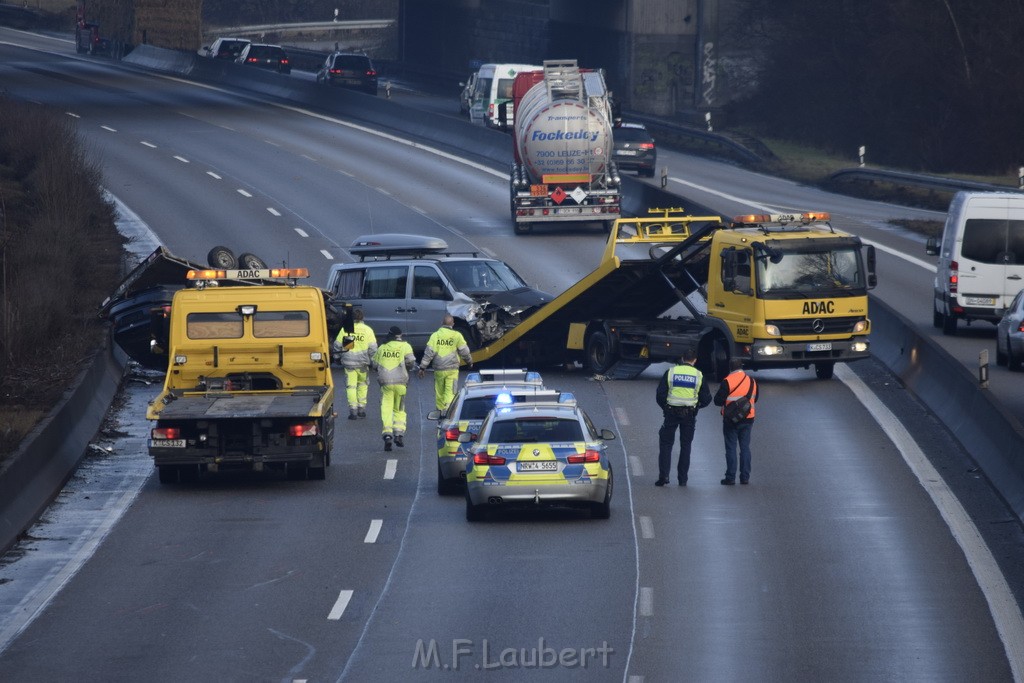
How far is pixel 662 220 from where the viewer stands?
30172 millimetres

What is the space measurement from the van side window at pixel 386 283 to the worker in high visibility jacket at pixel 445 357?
6543 mm

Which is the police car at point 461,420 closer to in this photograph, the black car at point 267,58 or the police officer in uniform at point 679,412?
the police officer in uniform at point 679,412

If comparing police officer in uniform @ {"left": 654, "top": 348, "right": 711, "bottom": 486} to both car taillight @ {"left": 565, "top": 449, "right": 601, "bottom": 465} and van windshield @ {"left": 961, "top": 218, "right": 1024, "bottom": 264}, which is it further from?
van windshield @ {"left": 961, "top": 218, "right": 1024, "bottom": 264}

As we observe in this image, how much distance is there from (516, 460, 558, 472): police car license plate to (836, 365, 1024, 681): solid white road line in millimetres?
4417

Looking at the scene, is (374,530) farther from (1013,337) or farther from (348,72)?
(348,72)

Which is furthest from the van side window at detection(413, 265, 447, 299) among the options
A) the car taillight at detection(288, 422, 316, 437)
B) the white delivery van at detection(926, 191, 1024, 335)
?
the car taillight at detection(288, 422, 316, 437)

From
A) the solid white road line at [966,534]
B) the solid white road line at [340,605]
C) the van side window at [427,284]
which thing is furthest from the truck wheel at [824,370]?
the solid white road line at [340,605]

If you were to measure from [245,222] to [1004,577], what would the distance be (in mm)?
30480

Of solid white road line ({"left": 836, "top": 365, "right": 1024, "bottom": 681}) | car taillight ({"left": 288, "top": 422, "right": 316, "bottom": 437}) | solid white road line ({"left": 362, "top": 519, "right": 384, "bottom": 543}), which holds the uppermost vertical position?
car taillight ({"left": 288, "top": 422, "right": 316, "bottom": 437})

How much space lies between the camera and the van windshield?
102 feet

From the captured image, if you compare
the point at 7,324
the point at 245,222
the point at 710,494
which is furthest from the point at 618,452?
the point at 245,222

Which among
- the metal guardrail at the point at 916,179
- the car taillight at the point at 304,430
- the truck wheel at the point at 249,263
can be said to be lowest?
the car taillight at the point at 304,430

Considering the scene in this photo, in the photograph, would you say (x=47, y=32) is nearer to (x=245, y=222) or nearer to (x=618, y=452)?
(x=245, y=222)

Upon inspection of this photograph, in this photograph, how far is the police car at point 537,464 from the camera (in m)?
18.9
